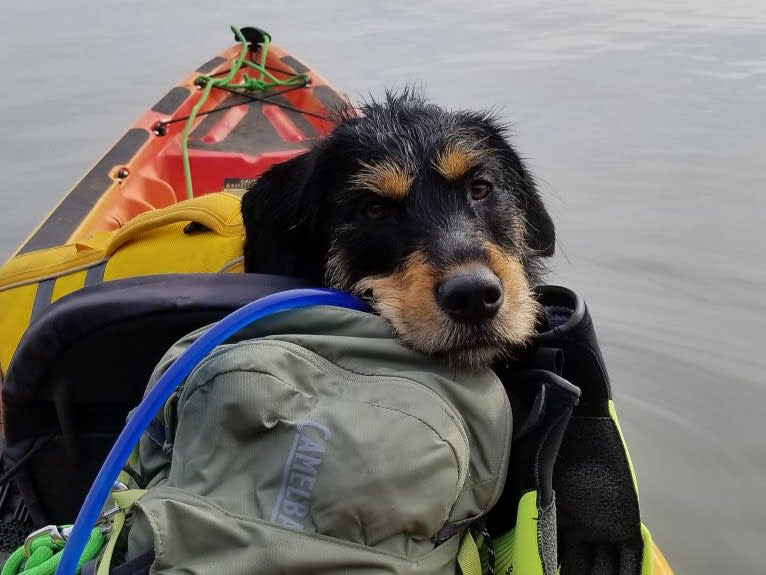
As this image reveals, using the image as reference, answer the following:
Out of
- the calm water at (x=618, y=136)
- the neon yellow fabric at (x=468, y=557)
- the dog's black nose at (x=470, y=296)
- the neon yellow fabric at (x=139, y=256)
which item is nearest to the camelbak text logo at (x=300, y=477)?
the neon yellow fabric at (x=468, y=557)

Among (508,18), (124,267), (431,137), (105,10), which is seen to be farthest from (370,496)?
(105,10)

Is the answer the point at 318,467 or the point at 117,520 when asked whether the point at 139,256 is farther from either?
the point at 318,467

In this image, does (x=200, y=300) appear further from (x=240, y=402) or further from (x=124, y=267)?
(x=124, y=267)

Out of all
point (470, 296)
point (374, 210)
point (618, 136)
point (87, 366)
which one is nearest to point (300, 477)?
point (470, 296)

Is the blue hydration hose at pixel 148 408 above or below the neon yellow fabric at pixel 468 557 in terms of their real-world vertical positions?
above

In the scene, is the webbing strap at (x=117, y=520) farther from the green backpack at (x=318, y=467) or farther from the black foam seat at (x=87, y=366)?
the black foam seat at (x=87, y=366)

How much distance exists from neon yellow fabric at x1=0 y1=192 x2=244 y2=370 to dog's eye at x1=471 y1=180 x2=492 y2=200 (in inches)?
29.1

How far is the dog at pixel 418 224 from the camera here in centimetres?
173

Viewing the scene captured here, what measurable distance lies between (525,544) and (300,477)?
47cm

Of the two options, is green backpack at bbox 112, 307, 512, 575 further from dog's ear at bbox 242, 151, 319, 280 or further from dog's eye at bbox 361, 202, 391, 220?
dog's ear at bbox 242, 151, 319, 280

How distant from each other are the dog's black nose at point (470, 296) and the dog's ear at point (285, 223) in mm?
757

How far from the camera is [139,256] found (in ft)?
8.09

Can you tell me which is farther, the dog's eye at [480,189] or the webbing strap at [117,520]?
the dog's eye at [480,189]

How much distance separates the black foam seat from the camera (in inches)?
72.0
